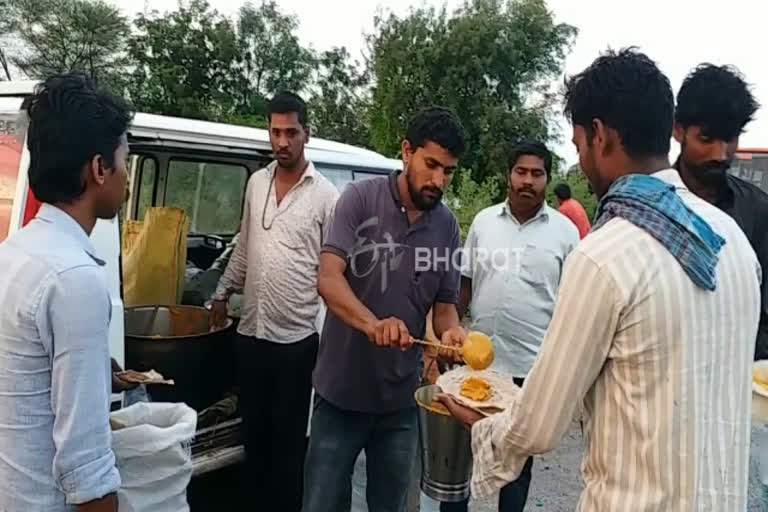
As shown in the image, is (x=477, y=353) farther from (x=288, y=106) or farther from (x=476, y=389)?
(x=288, y=106)

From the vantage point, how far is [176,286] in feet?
12.4

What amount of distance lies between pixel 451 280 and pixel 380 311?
0.41 metres

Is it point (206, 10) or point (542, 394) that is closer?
point (542, 394)

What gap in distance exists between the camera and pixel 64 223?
153 cm

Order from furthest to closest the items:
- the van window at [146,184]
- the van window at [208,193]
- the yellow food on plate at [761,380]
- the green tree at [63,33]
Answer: the green tree at [63,33], the van window at [208,193], the van window at [146,184], the yellow food on plate at [761,380]

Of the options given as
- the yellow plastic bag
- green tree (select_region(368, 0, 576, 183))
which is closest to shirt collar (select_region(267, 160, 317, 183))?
the yellow plastic bag

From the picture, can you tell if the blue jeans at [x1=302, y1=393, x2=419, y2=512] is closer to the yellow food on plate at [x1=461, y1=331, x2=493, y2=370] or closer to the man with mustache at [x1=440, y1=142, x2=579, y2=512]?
the yellow food on plate at [x1=461, y1=331, x2=493, y2=370]

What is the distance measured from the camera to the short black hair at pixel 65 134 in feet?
4.98

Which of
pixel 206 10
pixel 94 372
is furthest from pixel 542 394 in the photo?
pixel 206 10

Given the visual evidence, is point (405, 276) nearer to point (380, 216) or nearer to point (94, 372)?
point (380, 216)

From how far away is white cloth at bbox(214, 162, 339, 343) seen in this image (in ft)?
11.0

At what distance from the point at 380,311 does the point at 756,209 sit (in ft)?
5.25

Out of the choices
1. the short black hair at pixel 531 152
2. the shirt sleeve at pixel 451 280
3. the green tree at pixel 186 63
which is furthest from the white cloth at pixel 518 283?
the green tree at pixel 186 63

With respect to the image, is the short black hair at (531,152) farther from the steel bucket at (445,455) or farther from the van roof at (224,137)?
the steel bucket at (445,455)
